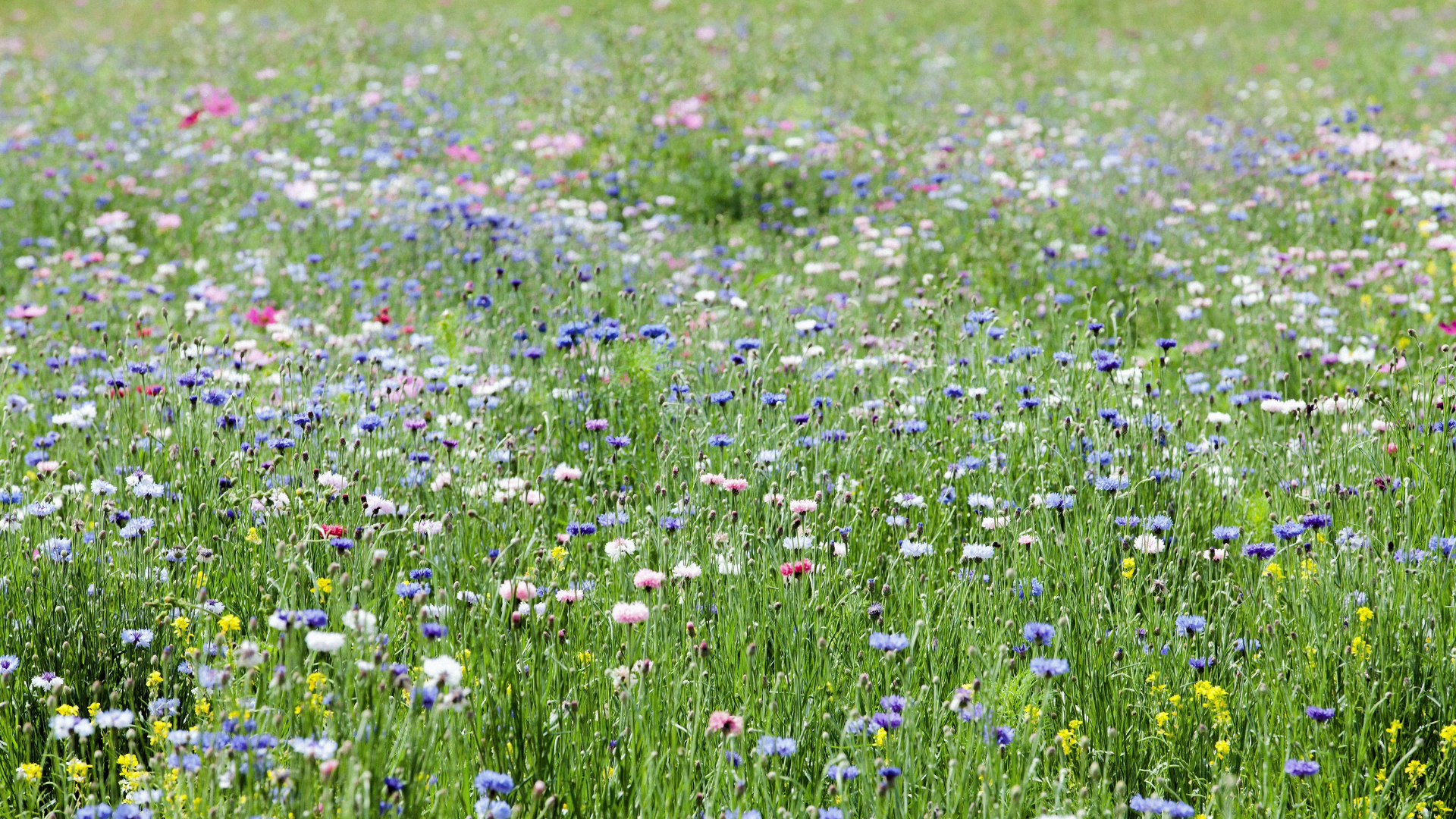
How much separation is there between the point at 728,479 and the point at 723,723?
41.7 inches

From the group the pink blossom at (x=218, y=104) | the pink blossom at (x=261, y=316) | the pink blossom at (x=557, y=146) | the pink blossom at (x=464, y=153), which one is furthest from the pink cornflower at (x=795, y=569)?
the pink blossom at (x=218, y=104)

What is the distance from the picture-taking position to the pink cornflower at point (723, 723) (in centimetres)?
207

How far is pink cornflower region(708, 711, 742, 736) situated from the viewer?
6.79 ft

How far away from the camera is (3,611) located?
2600 millimetres

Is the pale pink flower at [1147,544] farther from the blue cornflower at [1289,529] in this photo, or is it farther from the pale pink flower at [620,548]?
the pale pink flower at [620,548]

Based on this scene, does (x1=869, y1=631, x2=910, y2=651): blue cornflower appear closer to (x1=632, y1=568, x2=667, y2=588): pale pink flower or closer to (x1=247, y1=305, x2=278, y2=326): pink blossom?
(x1=632, y1=568, x2=667, y2=588): pale pink flower

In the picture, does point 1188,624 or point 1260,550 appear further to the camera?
point 1260,550

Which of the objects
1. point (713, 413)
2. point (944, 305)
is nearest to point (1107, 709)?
point (713, 413)

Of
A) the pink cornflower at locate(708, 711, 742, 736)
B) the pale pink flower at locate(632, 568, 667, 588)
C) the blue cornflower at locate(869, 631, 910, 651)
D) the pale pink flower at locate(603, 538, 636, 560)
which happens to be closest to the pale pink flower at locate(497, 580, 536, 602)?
the pale pink flower at locate(632, 568, 667, 588)

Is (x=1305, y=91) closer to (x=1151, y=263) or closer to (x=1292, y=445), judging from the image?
(x=1151, y=263)

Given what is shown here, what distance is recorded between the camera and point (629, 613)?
240 centimetres

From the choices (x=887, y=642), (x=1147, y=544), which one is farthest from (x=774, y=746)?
(x=1147, y=544)

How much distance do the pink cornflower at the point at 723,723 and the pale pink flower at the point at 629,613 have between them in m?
0.28

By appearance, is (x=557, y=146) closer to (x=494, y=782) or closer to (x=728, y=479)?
(x=728, y=479)
